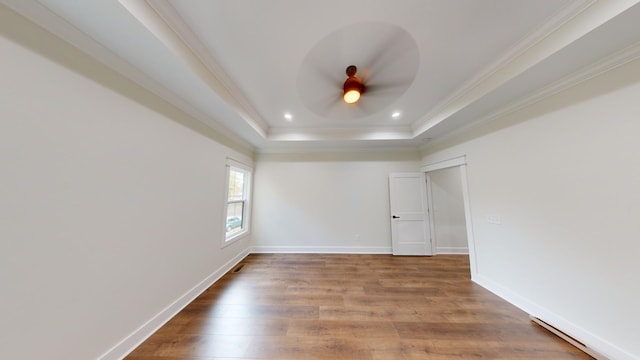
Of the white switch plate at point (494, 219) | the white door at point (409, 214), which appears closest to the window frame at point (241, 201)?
the white door at point (409, 214)

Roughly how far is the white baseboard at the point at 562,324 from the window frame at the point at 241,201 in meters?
4.19

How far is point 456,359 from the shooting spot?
162 cm

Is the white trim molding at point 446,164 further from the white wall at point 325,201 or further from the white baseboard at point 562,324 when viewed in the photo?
the white baseboard at point 562,324

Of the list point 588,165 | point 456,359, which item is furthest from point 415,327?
point 588,165

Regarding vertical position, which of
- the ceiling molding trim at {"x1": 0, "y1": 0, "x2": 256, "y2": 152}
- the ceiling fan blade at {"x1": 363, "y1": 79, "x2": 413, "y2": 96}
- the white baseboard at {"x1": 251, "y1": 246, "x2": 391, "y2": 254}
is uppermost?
the ceiling fan blade at {"x1": 363, "y1": 79, "x2": 413, "y2": 96}

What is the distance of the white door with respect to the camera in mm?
4316

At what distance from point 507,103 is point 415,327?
9.52 feet

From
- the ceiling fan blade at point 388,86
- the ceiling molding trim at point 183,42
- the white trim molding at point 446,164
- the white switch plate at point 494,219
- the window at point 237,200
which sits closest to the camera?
the ceiling molding trim at point 183,42

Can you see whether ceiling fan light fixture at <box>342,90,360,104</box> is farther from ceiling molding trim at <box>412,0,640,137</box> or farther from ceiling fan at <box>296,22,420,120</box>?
ceiling molding trim at <box>412,0,640,137</box>

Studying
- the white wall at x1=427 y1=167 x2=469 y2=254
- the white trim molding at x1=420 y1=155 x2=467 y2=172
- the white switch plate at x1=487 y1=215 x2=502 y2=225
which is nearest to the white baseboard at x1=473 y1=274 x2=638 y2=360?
the white switch plate at x1=487 y1=215 x2=502 y2=225

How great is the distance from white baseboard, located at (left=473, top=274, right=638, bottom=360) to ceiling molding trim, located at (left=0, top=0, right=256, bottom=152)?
475cm

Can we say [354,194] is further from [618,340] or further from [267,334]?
[618,340]

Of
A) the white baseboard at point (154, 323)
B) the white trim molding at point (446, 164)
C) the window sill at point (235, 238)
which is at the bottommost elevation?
the white baseboard at point (154, 323)

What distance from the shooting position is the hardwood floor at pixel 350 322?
1693 mm
